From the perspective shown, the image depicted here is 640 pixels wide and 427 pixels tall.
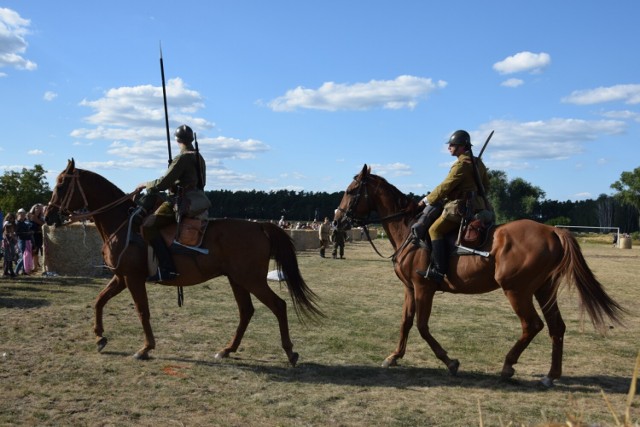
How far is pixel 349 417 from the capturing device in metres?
5.64

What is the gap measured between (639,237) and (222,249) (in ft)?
254

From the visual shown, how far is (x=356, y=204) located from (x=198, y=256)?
2380 mm

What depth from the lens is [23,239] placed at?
16.9 m

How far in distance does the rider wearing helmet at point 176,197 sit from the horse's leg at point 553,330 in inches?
187

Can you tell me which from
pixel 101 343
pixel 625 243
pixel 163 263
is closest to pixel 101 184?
pixel 163 263

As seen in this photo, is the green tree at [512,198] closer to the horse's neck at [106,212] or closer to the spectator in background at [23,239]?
the spectator in background at [23,239]

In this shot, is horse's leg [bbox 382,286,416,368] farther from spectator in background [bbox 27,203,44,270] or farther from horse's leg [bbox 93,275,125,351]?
spectator in background [bbox 27,203,44,270]

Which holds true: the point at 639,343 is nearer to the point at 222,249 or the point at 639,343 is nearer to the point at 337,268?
the point at 222,249

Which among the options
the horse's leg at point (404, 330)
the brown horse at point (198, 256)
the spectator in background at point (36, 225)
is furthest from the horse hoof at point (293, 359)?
the spectator in background at point (36, 225)

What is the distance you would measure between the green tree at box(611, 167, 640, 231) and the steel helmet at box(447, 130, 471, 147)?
87.0m

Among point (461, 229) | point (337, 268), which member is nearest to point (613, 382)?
point (461, 229)

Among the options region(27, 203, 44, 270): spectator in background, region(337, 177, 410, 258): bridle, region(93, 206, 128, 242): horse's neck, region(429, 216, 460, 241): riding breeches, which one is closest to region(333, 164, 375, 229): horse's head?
region(337, 177, 410, 258): bridle

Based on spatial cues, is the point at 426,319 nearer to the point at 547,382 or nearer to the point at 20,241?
the point at 547,382

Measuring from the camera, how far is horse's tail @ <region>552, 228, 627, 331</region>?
264 inches
